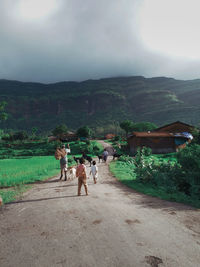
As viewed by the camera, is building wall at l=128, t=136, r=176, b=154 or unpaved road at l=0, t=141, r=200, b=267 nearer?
unpaved road at l=0, t=141, r=200, b=267

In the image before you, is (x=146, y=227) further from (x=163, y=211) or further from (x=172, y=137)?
(x=172, y=137)

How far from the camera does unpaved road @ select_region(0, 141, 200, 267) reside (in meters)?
3.61

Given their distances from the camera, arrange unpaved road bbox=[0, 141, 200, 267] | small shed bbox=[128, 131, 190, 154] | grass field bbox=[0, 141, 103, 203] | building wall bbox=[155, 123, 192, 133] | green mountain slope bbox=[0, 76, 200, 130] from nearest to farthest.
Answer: unpaved road bbox=[0, 141, 200, 267] < grass field bbox=[0, 141, 103, 203] < small shed bbox=[128, 131, 190, 154] < building wall bbox=[155, 123, 192, 133] < green mountain slope bbox=[0, 76, 200, 130]

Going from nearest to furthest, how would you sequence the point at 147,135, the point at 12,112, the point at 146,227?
1. the point at 146,227
2. the point at 147,135
3. the point at 12,112

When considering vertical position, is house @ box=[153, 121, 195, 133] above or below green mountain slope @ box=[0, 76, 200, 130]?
below

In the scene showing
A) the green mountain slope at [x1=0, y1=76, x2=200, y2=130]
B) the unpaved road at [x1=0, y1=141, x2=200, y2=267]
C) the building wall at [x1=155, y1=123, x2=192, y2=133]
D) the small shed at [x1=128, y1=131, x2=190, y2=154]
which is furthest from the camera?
the green mountain slope at [x1=0, y1=76, x2=200, y2=130]

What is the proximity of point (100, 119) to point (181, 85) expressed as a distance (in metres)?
118

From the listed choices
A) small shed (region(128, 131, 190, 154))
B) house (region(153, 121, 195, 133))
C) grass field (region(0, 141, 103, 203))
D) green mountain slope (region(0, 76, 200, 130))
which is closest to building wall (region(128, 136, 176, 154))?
small shed (region(128, 131, 190, 154))

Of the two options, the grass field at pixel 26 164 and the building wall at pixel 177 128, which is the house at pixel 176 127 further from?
the grass field at pixel 26 164

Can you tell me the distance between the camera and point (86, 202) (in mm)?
7473

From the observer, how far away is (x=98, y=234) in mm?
4613

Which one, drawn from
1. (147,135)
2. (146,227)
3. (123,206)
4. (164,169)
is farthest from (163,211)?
(147,135)

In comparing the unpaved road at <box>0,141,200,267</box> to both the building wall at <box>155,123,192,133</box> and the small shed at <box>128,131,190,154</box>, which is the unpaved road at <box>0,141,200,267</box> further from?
the building wall at <box>155,123,192,133</box>

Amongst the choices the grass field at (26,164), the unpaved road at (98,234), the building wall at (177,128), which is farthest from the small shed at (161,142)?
the unpaved road at (98,234)
